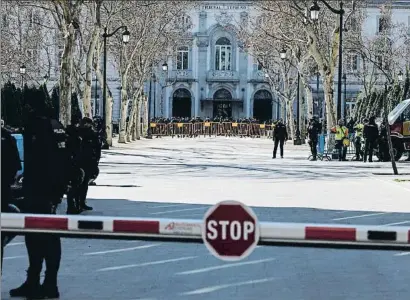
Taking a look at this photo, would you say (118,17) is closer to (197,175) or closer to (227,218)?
(227,218)

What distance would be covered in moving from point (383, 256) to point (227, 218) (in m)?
4.89

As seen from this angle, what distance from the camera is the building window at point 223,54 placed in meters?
4.92

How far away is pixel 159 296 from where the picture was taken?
7426 mm

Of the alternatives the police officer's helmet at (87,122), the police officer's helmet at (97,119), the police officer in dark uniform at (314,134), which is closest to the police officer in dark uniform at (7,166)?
the police officer's helmet at (87,122)

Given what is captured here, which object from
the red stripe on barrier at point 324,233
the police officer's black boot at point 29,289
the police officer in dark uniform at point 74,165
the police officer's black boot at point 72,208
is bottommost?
the police officer's black boot at point 29,289

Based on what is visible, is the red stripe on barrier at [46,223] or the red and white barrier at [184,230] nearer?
the red and white barrier at [184,230]

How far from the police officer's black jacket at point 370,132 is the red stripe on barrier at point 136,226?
82.8 feet

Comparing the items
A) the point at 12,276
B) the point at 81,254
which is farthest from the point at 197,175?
the point at 12,276

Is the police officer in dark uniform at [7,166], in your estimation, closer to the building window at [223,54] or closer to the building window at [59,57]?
the building window at [59,57]

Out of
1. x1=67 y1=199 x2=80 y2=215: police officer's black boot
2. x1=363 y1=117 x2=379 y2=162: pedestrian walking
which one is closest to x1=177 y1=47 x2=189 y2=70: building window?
x1=67 y1=199 x2=80 y2=215: police officer's black boot

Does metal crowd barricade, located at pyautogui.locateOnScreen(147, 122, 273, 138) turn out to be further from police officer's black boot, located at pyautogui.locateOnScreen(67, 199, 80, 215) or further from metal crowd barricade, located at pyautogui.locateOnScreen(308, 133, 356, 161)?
Result: metal crowd barricade, located at pyautogui.locateOnScreen(308, 133, 356, 161)

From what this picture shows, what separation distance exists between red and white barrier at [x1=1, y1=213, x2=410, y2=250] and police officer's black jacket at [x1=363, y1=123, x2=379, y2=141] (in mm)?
25098

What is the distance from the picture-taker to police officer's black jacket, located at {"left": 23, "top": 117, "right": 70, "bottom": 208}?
19.4 ft

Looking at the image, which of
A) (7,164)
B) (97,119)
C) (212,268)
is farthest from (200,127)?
(7,164)
